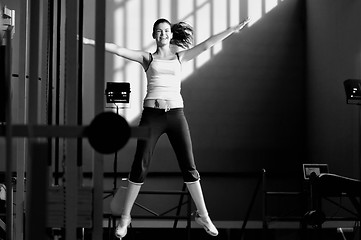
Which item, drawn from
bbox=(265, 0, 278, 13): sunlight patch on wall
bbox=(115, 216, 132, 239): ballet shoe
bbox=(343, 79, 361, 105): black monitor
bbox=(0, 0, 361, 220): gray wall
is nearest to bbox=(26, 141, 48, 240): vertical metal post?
bbox=(115, 216, 132, 239): ballet shoe

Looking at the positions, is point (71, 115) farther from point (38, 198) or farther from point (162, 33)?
point (162, 33)

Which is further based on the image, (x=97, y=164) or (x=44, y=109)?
(x=44, y=109)

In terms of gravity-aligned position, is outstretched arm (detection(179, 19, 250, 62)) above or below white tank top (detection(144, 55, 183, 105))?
above

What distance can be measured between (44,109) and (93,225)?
1.21m

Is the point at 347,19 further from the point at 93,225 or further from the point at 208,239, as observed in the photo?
the point at 93,225

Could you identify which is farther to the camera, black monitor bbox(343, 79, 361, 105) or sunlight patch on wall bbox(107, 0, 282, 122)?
sunlight patch on wall bbox(107, 0, 282, 122)

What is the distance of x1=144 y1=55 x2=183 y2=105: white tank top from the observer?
381 centimetres

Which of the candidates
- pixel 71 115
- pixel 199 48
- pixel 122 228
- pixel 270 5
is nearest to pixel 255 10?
pixel 270 5

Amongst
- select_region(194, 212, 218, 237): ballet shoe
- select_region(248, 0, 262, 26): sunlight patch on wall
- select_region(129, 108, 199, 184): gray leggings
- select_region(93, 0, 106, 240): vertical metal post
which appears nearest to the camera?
select_region(93, 0, 106, 240): vertical metal post

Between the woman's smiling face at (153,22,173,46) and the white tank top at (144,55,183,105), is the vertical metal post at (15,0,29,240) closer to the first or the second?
the white tank top at (144,55,183,105)

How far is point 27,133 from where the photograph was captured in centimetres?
111

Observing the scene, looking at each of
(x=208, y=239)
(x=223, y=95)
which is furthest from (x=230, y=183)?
(x=208, y=239)

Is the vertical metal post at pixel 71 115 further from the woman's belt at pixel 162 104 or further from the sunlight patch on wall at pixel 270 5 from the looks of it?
the sunlight patch on wall at pixel 270 5

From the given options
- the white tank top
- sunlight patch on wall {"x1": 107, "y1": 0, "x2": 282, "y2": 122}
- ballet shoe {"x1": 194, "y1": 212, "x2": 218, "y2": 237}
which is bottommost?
ballet shoe {"x1": 194, "y1": 212, "x2": 218, "y2": 237}
